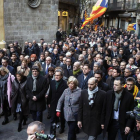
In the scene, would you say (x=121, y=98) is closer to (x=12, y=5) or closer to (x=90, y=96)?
(x=90, y=96)

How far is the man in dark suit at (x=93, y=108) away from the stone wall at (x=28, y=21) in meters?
11.6

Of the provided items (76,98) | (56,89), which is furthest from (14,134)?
(76,98)

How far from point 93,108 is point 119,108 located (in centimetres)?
48

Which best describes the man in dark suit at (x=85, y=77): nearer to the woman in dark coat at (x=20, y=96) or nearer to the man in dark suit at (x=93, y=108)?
the man in dark suit at (x=93, y=108)

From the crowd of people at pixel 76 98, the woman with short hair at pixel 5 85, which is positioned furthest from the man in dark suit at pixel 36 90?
the woman with short hair at pixel 5 85

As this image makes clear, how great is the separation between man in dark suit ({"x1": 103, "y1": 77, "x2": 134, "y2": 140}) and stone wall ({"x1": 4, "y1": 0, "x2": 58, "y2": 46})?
1188 cm

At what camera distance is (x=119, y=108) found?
4.17 m

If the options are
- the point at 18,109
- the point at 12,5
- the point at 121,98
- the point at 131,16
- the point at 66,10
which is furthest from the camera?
the point at 131,16

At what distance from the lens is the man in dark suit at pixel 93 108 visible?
4.29 m

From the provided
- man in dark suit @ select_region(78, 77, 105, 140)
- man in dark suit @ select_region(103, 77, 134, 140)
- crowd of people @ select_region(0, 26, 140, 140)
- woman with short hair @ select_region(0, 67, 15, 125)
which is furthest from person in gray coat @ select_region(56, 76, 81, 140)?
woman with short hair @ select_region(0, 67, 15, 125)

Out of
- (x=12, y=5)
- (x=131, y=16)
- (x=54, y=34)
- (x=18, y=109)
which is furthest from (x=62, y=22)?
(x=18, y=109)

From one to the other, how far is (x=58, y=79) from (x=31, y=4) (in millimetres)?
11043

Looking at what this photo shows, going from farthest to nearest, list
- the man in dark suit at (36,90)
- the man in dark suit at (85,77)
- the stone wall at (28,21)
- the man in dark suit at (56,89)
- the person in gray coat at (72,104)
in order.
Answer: the stone wall at (28,21)
the man in dark suit at (85,77)
the man in dark suit at (36,90)
the man in dark suit at (56,89)
the person in gray coat at (72,104)

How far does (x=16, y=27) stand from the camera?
1491 centimetres
